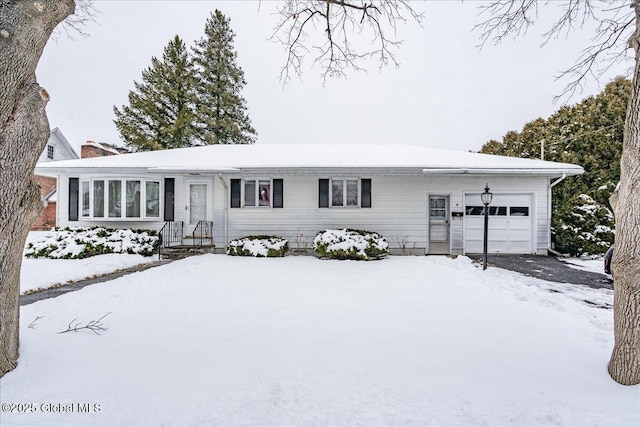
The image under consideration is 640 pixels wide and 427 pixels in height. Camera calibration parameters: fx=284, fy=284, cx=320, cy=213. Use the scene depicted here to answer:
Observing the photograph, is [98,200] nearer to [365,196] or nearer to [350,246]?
[350,246]

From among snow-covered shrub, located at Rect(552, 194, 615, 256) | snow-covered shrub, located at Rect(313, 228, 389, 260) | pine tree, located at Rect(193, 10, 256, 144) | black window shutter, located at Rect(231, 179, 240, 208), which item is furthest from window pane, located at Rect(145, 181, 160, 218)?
snow-covered shrub, located at Rect(552, 194, 615, 256)

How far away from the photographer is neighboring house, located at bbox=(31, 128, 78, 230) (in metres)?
17.5

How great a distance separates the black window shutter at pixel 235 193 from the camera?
1028 cm

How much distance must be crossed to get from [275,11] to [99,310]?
5887 millimetres

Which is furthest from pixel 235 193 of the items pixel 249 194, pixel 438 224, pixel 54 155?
Answer: pixel 54 155

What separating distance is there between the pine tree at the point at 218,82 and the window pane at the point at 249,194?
12.5 meters

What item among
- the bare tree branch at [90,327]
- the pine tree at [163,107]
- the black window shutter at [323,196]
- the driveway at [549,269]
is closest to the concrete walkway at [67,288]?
the bare tree branch at [90,327]

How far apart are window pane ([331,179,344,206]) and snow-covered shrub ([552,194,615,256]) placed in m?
7.74

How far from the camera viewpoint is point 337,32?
5.45 metres

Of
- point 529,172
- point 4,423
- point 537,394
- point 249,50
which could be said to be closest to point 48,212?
point 249,50

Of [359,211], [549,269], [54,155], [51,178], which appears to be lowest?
[549,269]

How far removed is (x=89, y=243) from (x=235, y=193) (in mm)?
4771

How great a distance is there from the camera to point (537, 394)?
8.02 feet

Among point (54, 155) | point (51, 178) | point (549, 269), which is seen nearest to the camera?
point (549, 269)
